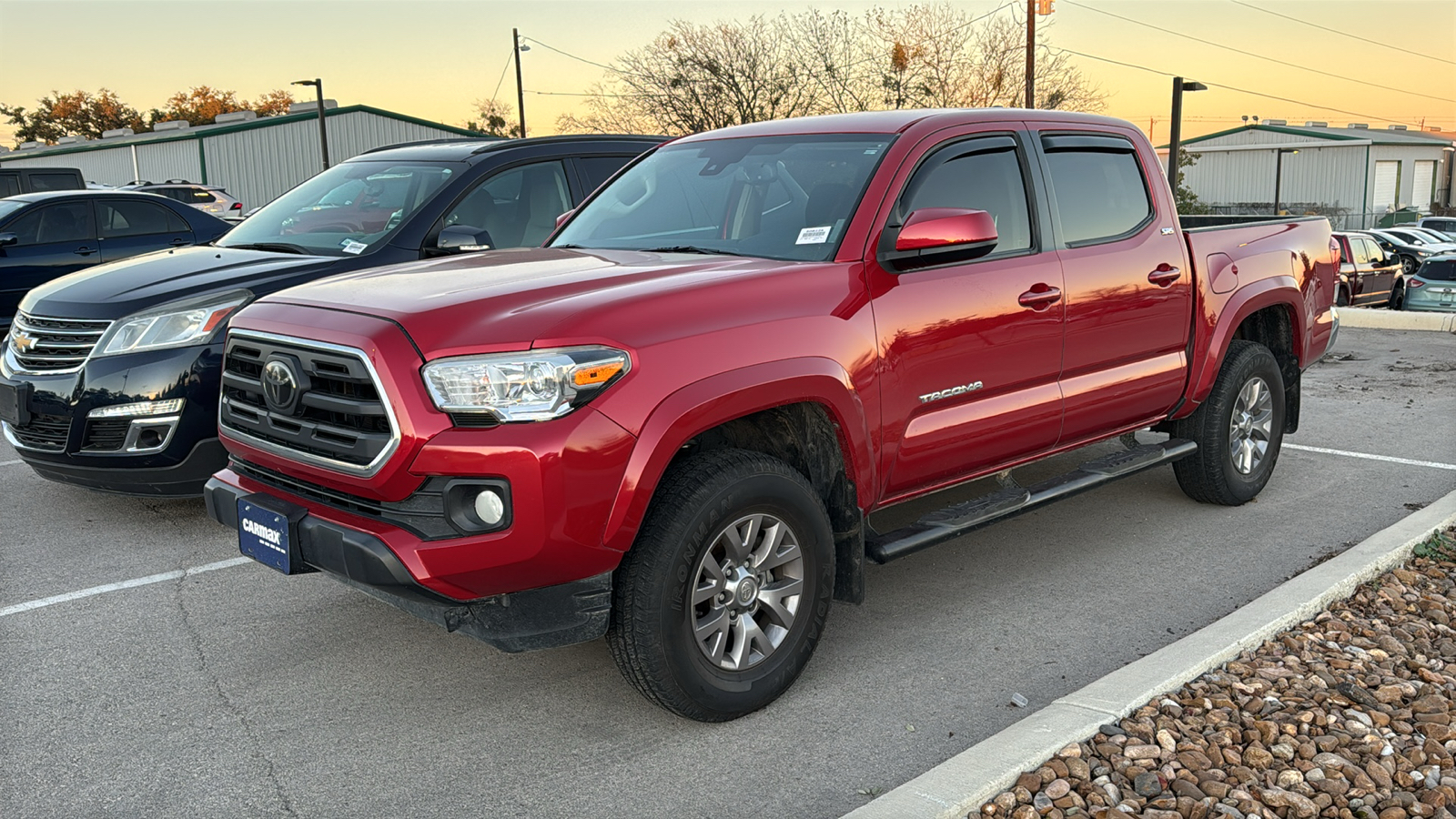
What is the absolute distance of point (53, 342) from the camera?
231 inches

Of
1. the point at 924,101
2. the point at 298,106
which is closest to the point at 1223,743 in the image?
the point at 924,101

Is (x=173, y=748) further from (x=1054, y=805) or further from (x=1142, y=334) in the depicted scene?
(x=1142, y=334)

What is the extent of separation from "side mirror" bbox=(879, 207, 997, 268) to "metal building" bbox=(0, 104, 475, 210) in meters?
41.1

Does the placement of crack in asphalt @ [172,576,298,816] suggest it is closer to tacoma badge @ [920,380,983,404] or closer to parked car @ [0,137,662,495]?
parked car @ [0,137,662,495]

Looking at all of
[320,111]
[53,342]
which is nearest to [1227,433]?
[53,342]

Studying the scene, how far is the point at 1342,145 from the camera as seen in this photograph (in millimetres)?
59719

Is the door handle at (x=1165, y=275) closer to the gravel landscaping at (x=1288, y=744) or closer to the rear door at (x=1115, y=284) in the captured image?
the rear door at (x=1115, y=284)

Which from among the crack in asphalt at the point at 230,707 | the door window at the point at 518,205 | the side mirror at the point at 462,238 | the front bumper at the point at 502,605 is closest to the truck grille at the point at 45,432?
the crack in asphalt at the point at 230,707

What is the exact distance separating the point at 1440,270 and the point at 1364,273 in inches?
77.8

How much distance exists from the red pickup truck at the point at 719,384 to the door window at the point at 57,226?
8.31 m

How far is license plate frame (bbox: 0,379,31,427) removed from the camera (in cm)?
583

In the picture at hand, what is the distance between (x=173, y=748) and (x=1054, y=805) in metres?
2.62

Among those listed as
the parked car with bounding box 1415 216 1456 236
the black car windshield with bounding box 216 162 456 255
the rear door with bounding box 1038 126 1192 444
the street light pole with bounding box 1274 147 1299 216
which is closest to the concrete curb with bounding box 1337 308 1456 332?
the rear door with bounding box 1038 126 1192 444

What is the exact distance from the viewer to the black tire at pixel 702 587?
3.47 m
